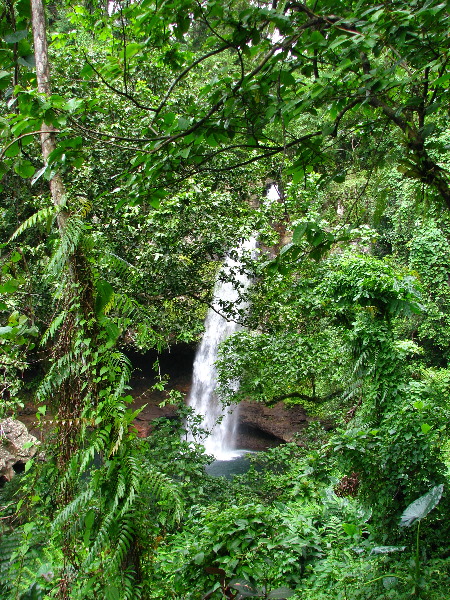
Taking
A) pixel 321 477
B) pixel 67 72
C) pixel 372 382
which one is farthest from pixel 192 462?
pixel 67 72

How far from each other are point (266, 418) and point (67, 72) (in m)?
11.0

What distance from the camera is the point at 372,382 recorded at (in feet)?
16.0

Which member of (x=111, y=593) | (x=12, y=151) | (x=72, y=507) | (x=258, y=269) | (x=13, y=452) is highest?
(x=258, y=269)

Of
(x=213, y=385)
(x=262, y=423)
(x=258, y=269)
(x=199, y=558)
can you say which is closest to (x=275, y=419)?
(x=262, y=423)

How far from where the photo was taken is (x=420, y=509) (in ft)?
7.96

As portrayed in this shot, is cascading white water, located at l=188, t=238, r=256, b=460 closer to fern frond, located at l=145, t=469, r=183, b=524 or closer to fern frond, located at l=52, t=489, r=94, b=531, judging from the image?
fern frond, located at l=145, t=469, r=183, b=524

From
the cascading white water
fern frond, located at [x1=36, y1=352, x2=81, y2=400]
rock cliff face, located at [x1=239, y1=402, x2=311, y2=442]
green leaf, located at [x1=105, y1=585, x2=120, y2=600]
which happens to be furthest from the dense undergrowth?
the cascading white water

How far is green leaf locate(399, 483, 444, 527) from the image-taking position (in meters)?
2.34

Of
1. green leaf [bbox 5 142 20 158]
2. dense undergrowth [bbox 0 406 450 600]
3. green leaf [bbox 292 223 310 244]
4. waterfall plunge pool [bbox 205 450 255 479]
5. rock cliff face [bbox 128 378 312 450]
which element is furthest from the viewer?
rock cliff face [bbox 128 378 312 450]

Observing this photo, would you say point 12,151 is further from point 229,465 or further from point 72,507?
point 229,465

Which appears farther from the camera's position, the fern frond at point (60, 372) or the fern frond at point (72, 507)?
the fern frond at point (60, 372)

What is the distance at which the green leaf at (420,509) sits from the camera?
2.34m

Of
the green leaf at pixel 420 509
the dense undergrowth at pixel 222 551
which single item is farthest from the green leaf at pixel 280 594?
the green leaf at pixel 420 509

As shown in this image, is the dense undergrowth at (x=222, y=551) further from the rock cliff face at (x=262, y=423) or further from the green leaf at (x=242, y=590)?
the rock cliff face at (x=262, y=423)
